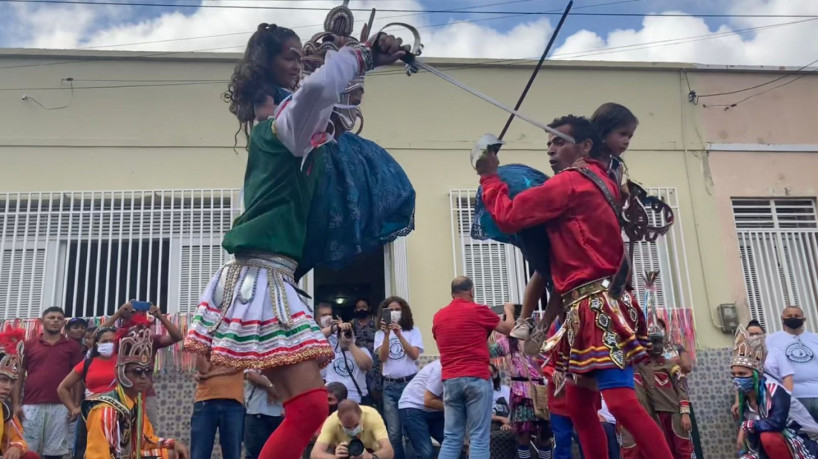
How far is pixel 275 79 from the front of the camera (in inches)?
135

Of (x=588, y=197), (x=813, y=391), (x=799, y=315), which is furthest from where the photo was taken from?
(x=799, y=315)

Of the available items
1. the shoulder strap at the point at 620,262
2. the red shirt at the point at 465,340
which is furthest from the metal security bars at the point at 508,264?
the shoulder strap at the point at 620,262

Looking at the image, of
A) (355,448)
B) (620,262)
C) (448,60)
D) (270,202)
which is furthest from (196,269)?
(620,262)

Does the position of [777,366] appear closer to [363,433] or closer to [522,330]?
[363,433]

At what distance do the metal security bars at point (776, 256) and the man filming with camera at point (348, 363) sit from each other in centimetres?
546

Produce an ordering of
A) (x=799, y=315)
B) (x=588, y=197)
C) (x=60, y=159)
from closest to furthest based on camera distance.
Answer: (x=588, y=197), (x=799, y=315), (x=60, y=159)

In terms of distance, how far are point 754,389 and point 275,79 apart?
18.1 feet

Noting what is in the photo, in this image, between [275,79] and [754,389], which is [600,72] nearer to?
[754,389]

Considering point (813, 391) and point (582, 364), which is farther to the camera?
point (813, 391)

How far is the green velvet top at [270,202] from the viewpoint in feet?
10.3

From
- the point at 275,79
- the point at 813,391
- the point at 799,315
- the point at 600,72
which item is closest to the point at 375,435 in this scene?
the point at 275,79

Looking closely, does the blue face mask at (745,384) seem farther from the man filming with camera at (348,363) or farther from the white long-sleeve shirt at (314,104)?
the white long-sleeve shirt at (314,104)

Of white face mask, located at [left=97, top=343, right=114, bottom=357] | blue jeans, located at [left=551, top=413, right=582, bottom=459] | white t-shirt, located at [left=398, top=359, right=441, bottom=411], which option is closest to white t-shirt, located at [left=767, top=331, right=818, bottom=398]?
blue jeans, located at [left=551, top=413, right=582, bottom=459]

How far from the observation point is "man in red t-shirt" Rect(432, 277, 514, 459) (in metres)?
6.41
